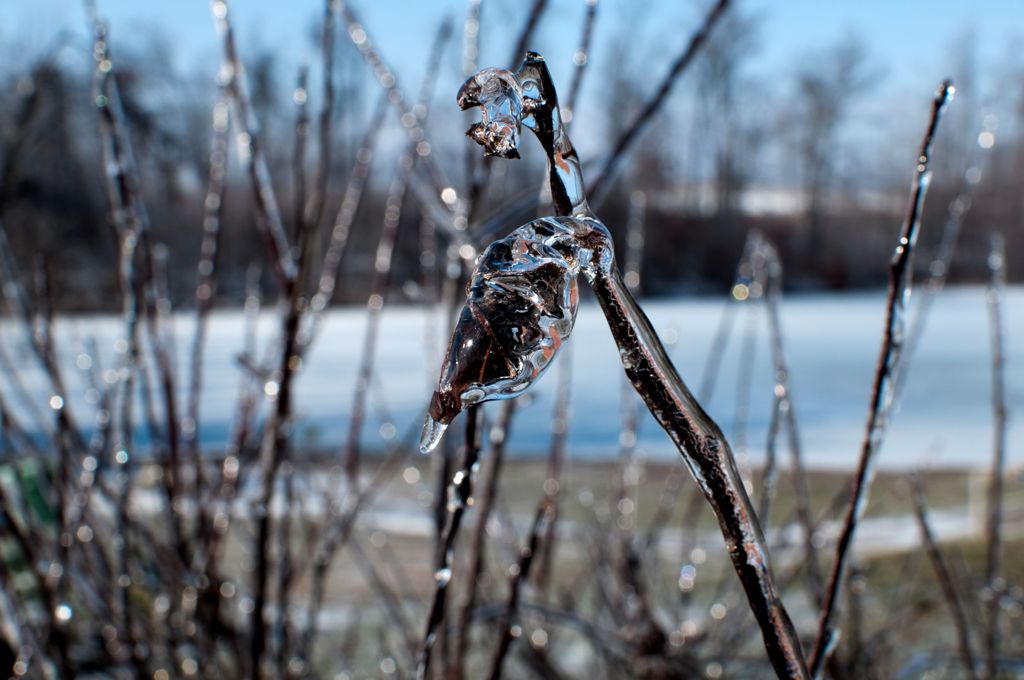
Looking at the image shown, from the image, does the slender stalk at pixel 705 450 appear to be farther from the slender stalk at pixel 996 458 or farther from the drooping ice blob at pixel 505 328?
the slender stalk at pixel 996 458

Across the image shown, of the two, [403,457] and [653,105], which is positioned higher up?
[653,105]

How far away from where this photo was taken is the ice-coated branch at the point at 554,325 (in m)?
0.25

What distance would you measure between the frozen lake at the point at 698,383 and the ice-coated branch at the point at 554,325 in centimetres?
286

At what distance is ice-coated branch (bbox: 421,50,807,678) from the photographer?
0.81 feet

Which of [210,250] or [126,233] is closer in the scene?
[126,233]

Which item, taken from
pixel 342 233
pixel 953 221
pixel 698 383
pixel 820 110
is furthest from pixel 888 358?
pixel 820 110

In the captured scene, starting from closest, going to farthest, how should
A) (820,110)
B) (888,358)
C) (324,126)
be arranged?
(888,358) → (324,126) → (820,110)

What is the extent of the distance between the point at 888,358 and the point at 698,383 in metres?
8.40

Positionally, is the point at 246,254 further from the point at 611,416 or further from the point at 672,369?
the point at 672,369

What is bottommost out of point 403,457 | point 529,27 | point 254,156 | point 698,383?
point 698,383

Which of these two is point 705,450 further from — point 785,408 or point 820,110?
point 820,110

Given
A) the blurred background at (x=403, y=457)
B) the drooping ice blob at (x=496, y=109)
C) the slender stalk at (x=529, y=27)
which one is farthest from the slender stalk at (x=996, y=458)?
the drooping ice blob at (x=496, y=109)

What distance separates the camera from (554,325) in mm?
251

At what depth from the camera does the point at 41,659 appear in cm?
78
